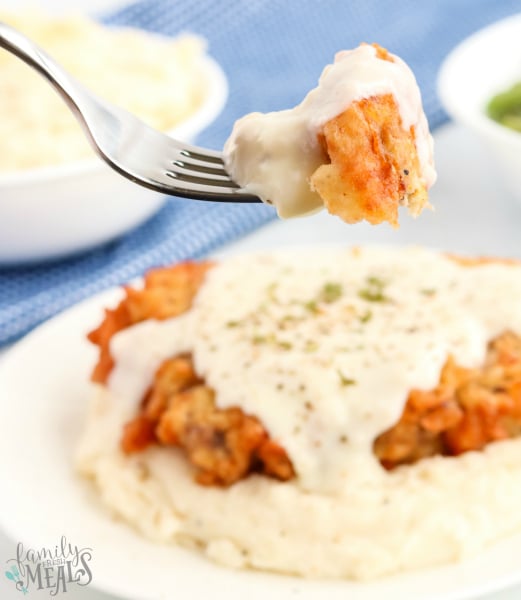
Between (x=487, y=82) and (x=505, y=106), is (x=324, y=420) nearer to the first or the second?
(x=505, y=106)

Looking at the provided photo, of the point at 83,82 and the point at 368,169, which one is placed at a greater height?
the point at 83,82

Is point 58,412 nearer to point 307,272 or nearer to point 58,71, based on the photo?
point 307,272

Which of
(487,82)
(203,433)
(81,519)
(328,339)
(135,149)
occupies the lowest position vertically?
(81,519)

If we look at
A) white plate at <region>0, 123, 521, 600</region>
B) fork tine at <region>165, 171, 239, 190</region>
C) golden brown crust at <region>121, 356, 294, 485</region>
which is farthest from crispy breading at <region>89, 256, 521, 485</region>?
fork tine at <region>165, 171, 239, 190</region>

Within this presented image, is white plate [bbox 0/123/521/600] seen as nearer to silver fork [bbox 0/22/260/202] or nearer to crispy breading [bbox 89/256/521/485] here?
crispy breading [bbox 89/256/521/485]

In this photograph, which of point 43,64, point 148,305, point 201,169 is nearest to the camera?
point 43,64

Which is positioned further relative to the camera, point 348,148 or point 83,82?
point 83,82

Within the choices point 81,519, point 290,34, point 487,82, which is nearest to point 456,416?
point 81,519

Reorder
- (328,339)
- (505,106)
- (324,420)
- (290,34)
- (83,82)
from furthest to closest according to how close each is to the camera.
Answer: (290,34)
(505,106)
(83,82)
(328,339)
(324,420)
